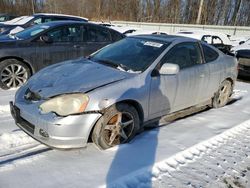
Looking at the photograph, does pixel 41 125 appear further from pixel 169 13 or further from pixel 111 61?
pixel 169 13

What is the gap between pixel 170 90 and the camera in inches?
166

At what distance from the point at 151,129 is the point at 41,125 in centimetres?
178

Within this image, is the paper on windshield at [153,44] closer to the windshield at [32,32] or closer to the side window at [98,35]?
the side window at [98,35]

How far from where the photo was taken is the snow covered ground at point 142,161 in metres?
2.98

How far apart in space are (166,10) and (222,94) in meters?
33.6

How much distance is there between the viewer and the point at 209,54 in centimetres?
514

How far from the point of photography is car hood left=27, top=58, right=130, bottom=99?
11.2 ft

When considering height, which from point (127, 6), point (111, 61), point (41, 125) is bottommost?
point (41, 125)

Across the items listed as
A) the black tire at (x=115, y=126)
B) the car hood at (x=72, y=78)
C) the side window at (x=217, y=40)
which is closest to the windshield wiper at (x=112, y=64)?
the car hood at (x=72, y=78)

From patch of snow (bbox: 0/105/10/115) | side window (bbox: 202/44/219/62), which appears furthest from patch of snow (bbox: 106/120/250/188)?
Answer: patch of snow (bbox: 0/105/10/115)

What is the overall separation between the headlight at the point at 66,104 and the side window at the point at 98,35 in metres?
4.02

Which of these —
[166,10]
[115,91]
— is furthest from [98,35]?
[166,10]

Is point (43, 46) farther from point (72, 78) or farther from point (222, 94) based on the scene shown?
point (222, 94)

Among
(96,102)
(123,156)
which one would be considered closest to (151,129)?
(123,156)
